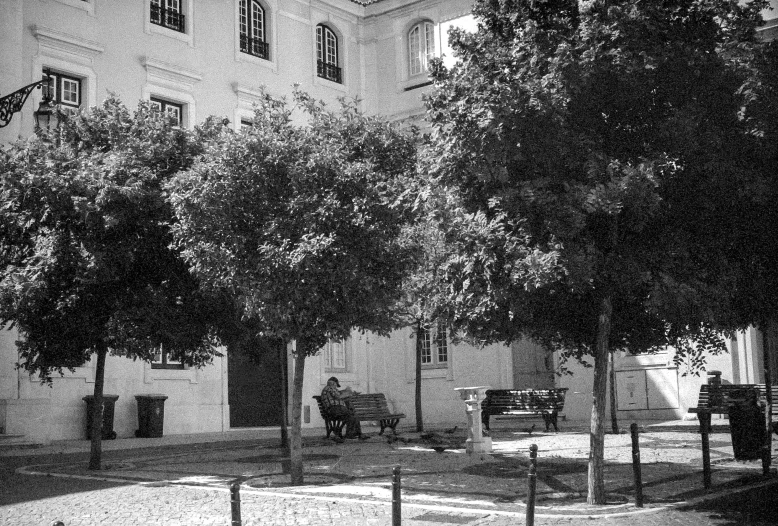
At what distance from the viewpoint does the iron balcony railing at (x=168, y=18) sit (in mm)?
26297

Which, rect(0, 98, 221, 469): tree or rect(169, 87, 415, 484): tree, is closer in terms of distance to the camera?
rect(169, 87, 415, 484): tree

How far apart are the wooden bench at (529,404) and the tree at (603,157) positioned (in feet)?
37.4

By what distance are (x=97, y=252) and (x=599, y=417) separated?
770cm

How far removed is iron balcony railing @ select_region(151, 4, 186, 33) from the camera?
2630cm

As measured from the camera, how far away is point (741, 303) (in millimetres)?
11047

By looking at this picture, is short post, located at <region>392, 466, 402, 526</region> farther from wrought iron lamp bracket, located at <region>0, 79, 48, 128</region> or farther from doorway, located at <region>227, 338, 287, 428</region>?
doorway, located at <region>227, 338, 287, 428</region>

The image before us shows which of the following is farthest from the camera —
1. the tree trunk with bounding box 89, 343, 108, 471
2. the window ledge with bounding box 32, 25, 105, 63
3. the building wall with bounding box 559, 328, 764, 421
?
the building wall with bounding box 559, 328, 764, 421

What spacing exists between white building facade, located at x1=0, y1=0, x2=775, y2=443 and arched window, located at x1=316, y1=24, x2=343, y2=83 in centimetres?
5

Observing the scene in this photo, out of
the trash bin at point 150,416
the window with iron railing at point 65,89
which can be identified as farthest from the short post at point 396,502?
the window with iron railing at point 65,89

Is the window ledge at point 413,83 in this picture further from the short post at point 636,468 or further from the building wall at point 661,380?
the short post at point 636,468

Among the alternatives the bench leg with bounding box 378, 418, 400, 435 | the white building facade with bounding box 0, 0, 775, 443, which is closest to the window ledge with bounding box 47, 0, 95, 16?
the white building facade with bounding box 0, 0, 775, 443

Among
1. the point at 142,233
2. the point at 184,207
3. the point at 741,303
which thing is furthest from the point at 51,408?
the point at 741,303

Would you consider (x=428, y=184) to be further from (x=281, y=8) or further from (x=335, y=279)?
(x=281, y=8)

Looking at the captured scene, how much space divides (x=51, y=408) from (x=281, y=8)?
1413 centimetres
